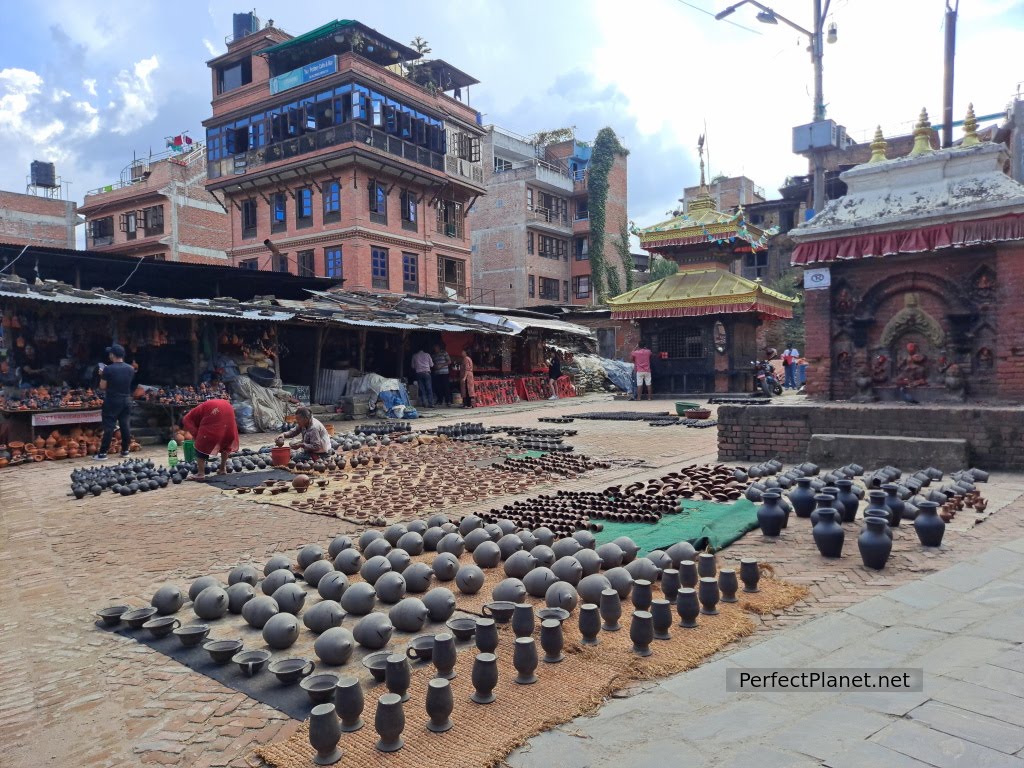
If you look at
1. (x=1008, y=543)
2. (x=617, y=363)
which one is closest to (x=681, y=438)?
(x=1008, y=543)

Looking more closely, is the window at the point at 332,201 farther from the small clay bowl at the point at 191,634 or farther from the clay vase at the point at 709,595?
the clay vase at the point at 709,595

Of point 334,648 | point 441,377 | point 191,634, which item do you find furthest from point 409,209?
point 334,648

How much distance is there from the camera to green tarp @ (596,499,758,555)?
5.51m

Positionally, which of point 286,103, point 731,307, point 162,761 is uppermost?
point 286,103

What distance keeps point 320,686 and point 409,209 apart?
29.9 m

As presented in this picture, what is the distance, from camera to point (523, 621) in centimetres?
362

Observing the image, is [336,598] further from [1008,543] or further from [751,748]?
[1008,543]

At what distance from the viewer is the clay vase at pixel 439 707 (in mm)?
2809

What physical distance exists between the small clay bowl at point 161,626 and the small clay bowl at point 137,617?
0.26 ft

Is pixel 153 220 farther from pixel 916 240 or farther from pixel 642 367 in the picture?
pixel 916 240

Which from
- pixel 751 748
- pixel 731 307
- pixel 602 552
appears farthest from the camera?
pixel 731 307

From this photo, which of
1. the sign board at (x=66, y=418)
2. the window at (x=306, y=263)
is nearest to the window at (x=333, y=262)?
the window at (x=306, y=263)

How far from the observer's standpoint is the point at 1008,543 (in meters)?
5.25

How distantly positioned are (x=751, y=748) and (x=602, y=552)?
238cm
